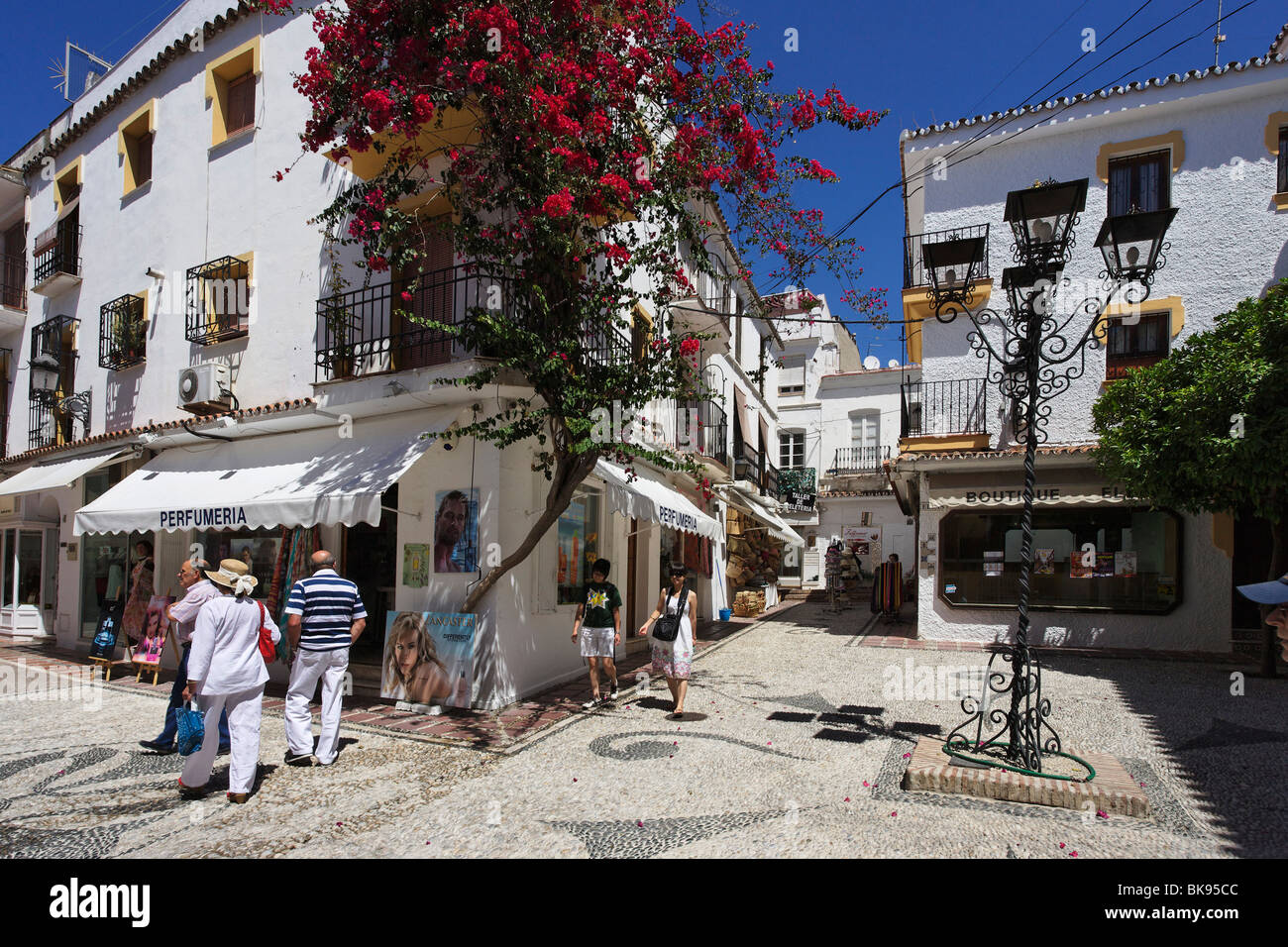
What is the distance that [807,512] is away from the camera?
28.0m

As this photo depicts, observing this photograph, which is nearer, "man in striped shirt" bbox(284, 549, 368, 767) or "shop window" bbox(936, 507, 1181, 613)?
"man in striped shirt" bbox(284, 549, 368, 767)

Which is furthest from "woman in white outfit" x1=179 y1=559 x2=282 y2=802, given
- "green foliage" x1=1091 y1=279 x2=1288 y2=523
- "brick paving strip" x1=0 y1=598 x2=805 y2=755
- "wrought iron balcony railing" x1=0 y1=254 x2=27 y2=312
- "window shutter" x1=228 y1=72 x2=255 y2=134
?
"wrought iron balcony railing" x1=0 y1=254 x2=27 y2=312

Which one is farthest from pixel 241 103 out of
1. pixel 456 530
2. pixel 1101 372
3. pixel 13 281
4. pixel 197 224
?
pixel 1101 372

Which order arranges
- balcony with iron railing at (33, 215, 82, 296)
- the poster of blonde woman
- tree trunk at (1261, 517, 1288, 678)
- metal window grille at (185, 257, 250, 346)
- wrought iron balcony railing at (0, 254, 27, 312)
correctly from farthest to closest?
wrought iron balcony railing at (0, 254, 27, 312) → balcony with iron railing at (33, 215, 82, 296) → metal window grille at (185, 257, 250, 346) → tree trunk at (1261, 517, 1288, 678) → the poster of blonde woman

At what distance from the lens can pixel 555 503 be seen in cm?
774

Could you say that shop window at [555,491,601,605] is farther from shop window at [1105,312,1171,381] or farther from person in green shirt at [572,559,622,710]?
shop window at [1105,312,1171,381]

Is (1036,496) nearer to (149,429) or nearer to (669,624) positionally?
(669,624)

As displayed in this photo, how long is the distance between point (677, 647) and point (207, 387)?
7.60 m

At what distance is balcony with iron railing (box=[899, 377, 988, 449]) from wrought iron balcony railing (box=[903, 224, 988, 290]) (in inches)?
84.6

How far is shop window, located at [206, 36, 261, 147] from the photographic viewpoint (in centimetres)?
1136
